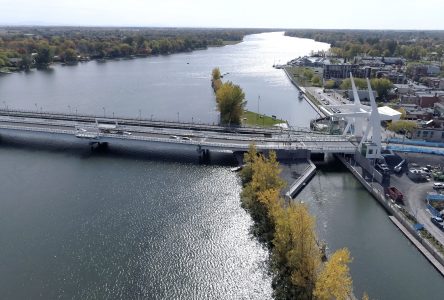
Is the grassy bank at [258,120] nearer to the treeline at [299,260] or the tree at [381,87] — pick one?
the tree at [381,87]

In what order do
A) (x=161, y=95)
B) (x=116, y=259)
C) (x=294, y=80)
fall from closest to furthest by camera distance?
(x=116, y=259) < (x=161, y=95) < (x=294, y=80)

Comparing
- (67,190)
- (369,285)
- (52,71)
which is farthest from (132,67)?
(369,285)

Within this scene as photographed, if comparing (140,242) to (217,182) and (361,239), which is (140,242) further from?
(361,239)

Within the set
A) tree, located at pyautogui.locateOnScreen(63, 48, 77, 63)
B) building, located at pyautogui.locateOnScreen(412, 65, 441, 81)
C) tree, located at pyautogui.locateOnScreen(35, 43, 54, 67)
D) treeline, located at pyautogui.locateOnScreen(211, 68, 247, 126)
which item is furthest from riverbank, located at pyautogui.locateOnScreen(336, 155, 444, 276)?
tree, located at pyautogui.locateOnScreen(63, 48, 77, 63)

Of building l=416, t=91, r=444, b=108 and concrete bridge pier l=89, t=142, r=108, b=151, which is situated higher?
building l=416, t=91, r=444, b=108

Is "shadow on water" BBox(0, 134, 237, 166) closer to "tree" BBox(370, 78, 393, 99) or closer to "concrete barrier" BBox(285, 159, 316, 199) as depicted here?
"concrete barrier" BBox(285, 159, 316, 199)
